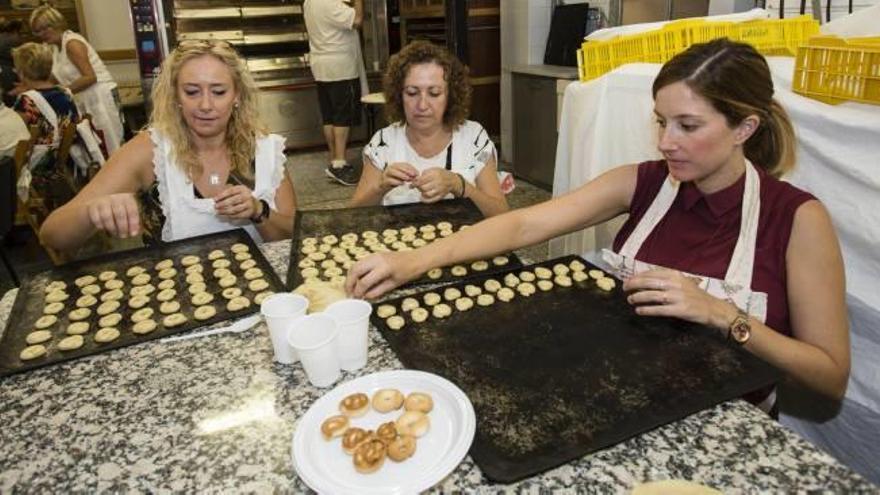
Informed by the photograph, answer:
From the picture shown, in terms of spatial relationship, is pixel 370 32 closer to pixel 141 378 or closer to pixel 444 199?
pixel 444 199

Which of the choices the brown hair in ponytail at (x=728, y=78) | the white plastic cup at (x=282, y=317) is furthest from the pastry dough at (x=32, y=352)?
the brown hair in ponytail at (x=728, y=78)

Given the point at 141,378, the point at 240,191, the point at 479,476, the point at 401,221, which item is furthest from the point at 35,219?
the point at 479,476

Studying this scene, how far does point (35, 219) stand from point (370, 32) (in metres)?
3.92

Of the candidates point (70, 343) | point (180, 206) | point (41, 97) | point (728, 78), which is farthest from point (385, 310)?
point (41, 97)

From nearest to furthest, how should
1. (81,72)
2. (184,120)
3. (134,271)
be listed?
(134,271) → (184,120) → (81,72)

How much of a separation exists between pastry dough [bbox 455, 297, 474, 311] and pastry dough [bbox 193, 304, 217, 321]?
53cm

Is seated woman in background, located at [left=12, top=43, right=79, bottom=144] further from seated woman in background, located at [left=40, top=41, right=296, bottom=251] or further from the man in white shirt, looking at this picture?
seated woman in background, located at [left=40, top=41, right=296, bottom=251]

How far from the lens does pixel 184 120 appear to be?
1875 mm

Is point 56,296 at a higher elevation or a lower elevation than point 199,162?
lower

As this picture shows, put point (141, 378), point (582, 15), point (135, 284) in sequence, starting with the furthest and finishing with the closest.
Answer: point (582, 15) < point (135, 284) < point (141, 378)

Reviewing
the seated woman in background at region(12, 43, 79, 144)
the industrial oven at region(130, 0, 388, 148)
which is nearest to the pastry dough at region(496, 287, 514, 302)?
the seated woman in background at region(12, 43, 79, 144)

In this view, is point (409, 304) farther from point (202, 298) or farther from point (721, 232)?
point (721, 232)

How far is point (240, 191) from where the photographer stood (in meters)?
1.68

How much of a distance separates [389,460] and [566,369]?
35 cm
